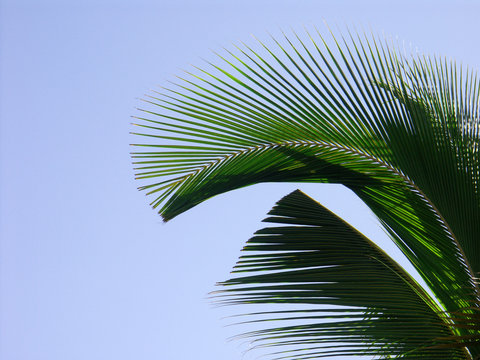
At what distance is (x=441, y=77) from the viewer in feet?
8.16

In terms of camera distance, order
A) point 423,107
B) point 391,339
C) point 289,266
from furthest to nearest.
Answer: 1. point 423,107
2. point 289,266
3. point 391,339

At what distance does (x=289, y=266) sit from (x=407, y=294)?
0.46 metres

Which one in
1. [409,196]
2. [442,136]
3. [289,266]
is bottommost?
[289,266]

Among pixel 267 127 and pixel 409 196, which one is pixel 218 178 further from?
pixel 409 196

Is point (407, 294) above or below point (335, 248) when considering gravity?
below

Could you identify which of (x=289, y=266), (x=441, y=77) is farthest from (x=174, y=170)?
(x=441, y=77)

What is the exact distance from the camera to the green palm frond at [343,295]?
1.99m

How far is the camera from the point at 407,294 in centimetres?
211

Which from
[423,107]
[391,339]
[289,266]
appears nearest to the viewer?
[391,339]

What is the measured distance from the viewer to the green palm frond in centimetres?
199

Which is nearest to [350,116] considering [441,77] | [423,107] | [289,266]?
[423,107]

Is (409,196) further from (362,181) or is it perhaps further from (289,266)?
(289,266)

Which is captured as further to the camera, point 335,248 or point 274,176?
point 274,176

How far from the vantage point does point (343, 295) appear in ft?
6.73
